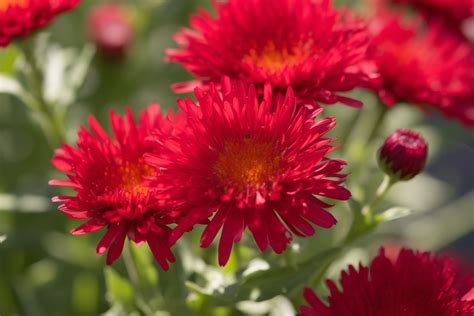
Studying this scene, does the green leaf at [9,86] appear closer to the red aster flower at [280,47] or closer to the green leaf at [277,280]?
the red aster flower at [280,47]

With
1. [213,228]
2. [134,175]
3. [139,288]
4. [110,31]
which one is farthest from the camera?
[110,31]

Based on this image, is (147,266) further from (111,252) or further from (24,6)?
(24,6)

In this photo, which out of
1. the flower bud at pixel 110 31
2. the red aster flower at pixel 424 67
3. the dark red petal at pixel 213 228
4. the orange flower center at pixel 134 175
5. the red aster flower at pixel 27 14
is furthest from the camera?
the flower bud at pixel 110 31

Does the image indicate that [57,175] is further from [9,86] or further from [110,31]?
[110,31]

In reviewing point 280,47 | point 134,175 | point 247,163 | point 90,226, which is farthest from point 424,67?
point 90,226

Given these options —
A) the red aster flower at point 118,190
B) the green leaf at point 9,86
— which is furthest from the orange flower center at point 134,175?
the green leaf at point 9,86

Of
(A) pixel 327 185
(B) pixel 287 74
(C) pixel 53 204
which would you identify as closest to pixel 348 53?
(B) pixel 287 74
